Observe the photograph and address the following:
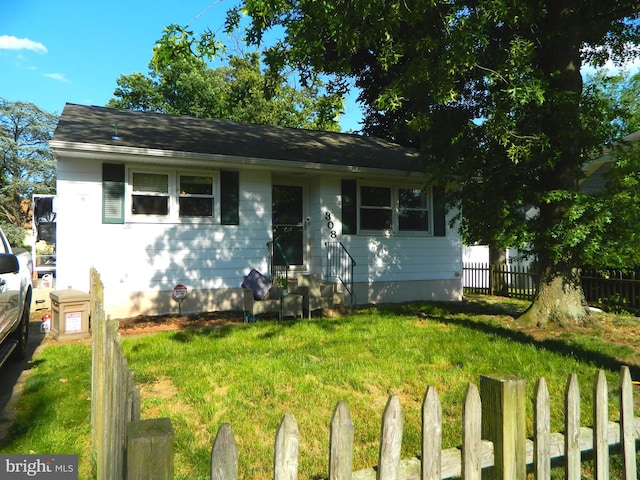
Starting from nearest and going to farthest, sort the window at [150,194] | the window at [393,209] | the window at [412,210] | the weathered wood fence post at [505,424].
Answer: the weathered wood fence post at [505,424], the window at [150,194], the window at [393,209], the window at [412,210]

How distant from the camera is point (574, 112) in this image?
708 centimetres

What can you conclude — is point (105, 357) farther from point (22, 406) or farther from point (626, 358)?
Result: point (626, 358)

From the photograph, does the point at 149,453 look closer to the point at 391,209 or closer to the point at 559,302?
the point at 559,302

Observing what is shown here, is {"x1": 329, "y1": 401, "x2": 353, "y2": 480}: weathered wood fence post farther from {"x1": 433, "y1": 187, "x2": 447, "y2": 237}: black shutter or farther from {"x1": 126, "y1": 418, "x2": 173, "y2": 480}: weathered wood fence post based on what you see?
{"x1": 433, "y1": 187, "x2": 447, "y2": 237}: black shutter

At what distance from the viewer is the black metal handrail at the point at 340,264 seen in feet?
35.2

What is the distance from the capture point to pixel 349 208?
437 inches

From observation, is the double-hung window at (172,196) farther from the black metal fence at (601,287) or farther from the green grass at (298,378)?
the black metal fence at (601,287)

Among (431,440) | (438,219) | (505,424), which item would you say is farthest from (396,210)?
(431,440)

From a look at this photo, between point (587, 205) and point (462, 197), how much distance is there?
2475mm

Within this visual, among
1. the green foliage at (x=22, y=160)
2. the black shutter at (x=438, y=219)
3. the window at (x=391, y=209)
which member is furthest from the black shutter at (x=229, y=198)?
the green foliage at (x=22, y=160)

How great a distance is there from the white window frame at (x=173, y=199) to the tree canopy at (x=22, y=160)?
905 inches

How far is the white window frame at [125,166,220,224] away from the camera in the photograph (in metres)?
9.03

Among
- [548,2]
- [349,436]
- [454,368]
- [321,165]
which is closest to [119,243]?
[321,165]

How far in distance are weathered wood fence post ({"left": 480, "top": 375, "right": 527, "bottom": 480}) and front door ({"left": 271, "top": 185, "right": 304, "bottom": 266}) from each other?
953cm
